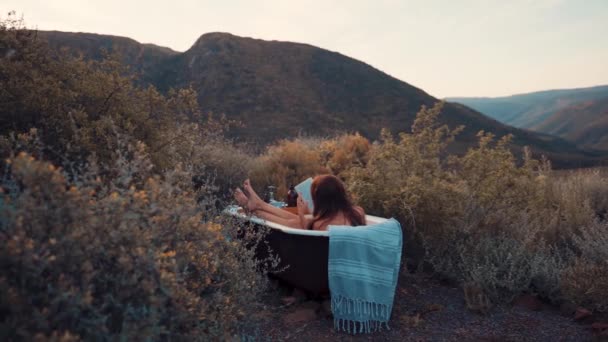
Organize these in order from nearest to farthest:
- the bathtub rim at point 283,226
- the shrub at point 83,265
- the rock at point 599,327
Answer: the shrub at point 83,265 → the rock at point 599,327 → the bathtub rim at point 283,226

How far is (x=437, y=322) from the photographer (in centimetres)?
389

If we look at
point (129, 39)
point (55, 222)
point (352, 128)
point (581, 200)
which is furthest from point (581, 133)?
point (55, 222)

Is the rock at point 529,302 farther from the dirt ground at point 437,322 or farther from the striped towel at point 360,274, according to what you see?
the striped towel at point 360,274

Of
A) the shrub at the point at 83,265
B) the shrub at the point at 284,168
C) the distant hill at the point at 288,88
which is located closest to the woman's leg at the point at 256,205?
the shrub at the point at 83,265

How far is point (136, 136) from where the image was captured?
394 cm

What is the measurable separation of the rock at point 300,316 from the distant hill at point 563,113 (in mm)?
38087

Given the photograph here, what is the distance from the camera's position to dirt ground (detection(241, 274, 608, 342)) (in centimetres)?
361

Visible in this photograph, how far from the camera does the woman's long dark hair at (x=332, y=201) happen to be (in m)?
4.12

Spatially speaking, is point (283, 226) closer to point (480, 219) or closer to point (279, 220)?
point (279, 220)

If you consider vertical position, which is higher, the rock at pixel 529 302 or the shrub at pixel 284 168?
the shrub at pixel 284 168

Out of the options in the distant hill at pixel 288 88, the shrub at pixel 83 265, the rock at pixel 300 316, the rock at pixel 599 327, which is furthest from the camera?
the distant hill at pixel 288 88

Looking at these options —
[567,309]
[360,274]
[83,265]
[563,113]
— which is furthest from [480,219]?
[563,113]

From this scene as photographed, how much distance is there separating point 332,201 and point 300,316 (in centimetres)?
97

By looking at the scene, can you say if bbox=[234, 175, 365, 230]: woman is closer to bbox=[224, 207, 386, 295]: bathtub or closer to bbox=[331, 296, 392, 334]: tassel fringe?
bbox=[224, 207, 386, 295]: bathtub
